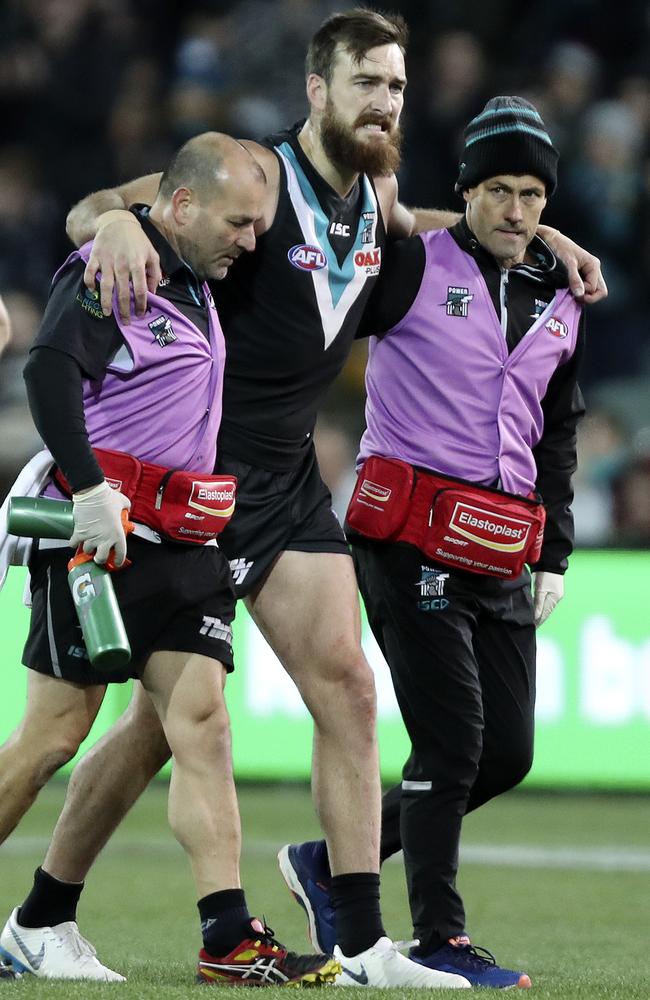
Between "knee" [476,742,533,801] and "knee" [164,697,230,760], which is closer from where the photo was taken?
"knee" [164,697,230,760]

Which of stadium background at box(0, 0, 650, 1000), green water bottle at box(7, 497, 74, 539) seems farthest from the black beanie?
stadium background at box(0, 0, 650, 1000)

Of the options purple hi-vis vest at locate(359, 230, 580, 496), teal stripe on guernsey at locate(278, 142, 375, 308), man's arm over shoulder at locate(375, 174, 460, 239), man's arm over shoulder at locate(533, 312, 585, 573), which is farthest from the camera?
man's arm over shoulder at locate(533, 312, 585, 573)

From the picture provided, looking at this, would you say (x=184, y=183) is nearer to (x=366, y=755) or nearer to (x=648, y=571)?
(x=366, y=755)

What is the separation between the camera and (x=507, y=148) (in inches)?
198

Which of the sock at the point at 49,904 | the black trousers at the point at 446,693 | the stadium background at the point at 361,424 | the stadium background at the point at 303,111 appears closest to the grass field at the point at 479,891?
the stadium background at the point at 361,424

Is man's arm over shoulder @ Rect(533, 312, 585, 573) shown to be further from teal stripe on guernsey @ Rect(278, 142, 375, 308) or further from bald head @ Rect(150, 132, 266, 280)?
bald head @ Rect(150, 132, 266, 280)

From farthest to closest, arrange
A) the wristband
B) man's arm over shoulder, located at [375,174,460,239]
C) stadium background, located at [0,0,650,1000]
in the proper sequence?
stadium background, located at [0,0,650,1000] → man's arm over shoulder, located at [375,174,460,239] → the wristband

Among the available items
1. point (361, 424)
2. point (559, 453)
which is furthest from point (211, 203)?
point (361, 424)

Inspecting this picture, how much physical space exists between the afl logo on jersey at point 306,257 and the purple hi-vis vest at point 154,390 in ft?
1.47

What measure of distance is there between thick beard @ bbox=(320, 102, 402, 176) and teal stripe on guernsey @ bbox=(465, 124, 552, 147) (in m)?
0.26

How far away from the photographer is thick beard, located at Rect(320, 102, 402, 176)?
493cm

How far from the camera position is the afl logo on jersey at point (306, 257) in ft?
16.2

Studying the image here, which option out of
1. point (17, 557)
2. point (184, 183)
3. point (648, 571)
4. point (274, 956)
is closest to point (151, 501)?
point (17, 557)

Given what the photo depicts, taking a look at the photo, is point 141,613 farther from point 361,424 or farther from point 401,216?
point 361,424
